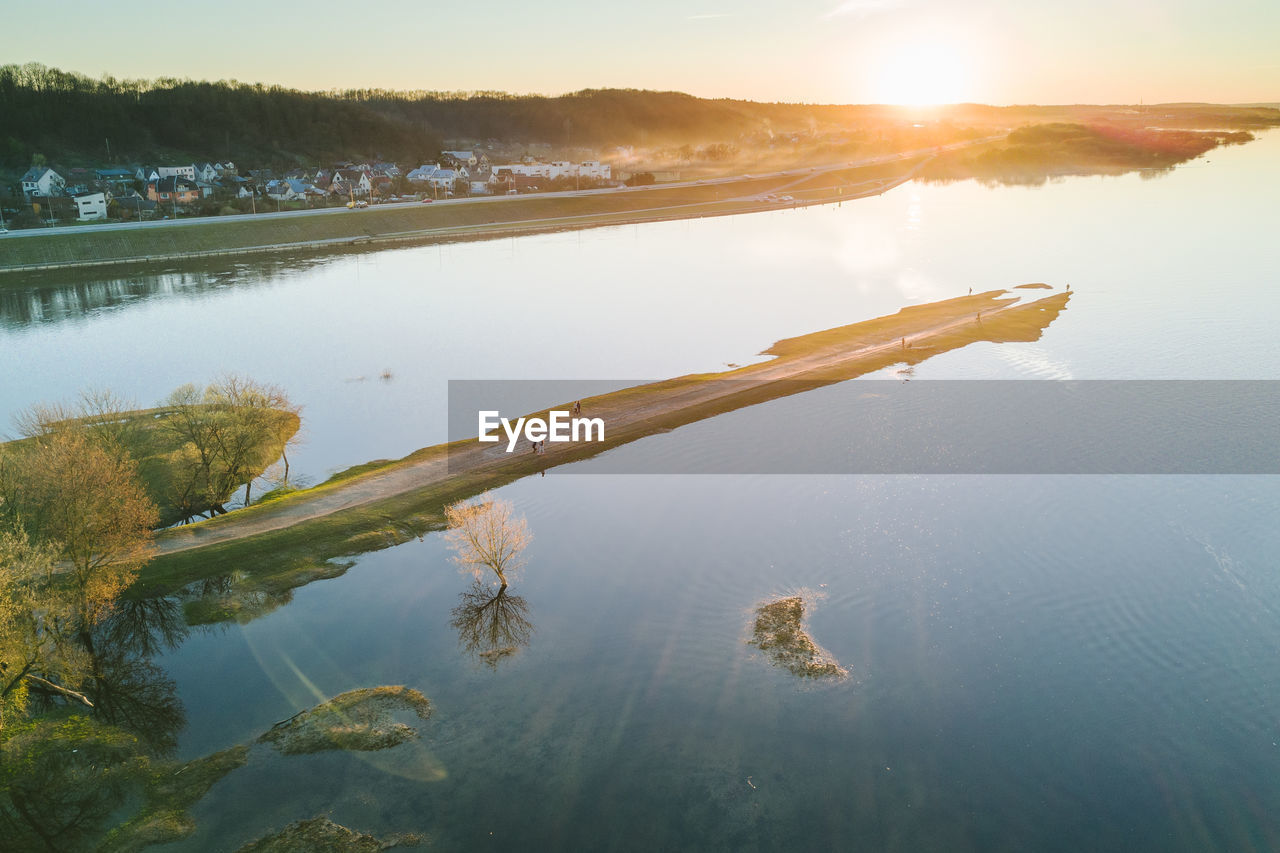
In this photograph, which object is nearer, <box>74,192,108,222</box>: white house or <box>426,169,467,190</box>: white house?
Answer: <box>74,192,108,222</box>: white house

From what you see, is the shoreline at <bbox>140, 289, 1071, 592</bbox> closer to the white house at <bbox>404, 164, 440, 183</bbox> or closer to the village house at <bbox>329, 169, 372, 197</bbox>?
the village house at <bbox>329, 169, 372, 197</bbox>

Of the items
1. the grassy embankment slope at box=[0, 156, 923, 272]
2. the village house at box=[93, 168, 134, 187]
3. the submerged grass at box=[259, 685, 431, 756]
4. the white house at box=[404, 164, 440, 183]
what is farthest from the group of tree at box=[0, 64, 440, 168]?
the submerged grass at box=[259, 685, 431, 756]

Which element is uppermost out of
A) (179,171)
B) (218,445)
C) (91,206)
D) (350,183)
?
(179,171)

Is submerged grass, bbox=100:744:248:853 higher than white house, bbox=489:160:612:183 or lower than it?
lower

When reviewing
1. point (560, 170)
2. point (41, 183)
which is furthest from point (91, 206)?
point (560, 170)

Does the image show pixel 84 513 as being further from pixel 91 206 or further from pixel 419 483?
pixel 91 206

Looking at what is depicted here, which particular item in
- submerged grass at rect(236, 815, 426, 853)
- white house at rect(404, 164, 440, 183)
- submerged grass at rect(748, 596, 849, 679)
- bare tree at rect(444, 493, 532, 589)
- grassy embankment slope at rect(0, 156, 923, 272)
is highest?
white house at rect(404, 164, 440, 183)
